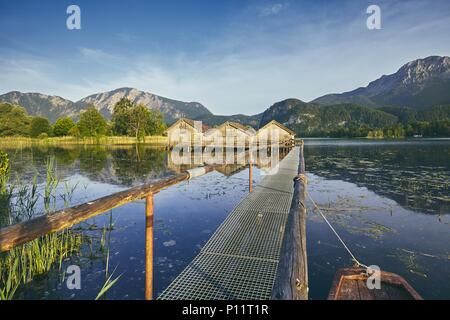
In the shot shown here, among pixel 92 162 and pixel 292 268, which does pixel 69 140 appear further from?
pixel 292 268

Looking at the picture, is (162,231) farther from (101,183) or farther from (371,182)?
(371,182)

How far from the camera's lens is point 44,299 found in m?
3.83

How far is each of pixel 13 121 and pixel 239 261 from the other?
85314mm

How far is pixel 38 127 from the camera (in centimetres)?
7000

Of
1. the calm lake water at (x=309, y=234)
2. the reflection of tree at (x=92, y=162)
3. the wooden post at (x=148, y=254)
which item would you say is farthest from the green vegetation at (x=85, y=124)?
the wooden post at (x=148, y=254)

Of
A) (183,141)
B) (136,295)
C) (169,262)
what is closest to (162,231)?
(169,262)

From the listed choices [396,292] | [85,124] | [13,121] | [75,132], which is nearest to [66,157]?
[396,292]

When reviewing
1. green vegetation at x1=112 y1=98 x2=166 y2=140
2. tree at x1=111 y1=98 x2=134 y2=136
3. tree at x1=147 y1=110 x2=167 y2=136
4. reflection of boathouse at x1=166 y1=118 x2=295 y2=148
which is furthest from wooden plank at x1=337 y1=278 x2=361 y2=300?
tree at x1=147 y1=110 x2=167 y2=136

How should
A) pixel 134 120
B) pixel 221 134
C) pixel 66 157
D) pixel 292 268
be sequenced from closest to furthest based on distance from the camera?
1. pixel 292 268
2. pixel 66 157
3. pixel 221 134
4. pixel 134 120

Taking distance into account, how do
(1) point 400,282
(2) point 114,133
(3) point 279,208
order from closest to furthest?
(1) point 400,282 → (3) point 279,208 → (2) point 114,133

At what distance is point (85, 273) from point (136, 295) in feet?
4.53

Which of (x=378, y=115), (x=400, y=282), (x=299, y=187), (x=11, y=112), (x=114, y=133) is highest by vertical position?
(x=378, y=115)

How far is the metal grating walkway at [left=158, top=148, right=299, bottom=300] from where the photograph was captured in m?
3.39

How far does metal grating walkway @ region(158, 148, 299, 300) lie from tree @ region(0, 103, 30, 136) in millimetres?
81589
